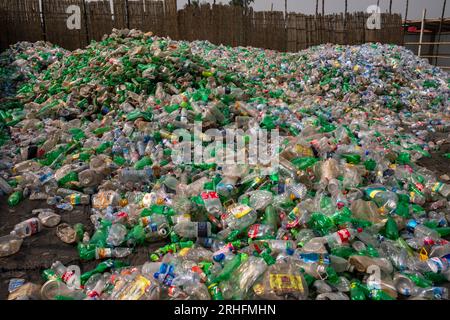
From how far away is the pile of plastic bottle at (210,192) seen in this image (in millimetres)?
2309

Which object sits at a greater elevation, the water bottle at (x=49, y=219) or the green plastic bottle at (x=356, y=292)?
the water bottle at (x=49, y=219)

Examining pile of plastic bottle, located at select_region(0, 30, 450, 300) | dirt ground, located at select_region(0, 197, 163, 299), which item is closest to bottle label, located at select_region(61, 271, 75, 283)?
pile of plastic bottle, located at select_region(0, 30, 450, 300)

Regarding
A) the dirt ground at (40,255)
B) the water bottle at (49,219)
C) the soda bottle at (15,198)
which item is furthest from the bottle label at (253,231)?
the soda bottle at (15,198)

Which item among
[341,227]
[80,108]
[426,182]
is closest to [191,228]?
[341,227]

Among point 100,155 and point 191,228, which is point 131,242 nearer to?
point 191,228

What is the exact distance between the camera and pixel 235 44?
12.4m

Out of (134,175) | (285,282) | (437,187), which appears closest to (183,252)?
(285,282)

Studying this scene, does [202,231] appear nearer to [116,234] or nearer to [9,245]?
[116,234]

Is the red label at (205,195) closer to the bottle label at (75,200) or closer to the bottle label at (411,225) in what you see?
the bottle label at (75,200)

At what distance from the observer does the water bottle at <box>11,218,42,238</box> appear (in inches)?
116

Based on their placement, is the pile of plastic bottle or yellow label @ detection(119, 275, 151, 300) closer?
yellow label @ detection(119, 275, 151, 300)

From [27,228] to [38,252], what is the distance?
0.32 metres

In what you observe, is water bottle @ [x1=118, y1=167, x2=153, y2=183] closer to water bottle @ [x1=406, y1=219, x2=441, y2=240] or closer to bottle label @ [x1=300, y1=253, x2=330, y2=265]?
bottle label @ [x1=300, y1=253, x2=330, y2=265]

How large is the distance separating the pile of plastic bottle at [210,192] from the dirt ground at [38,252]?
7 centimetres
